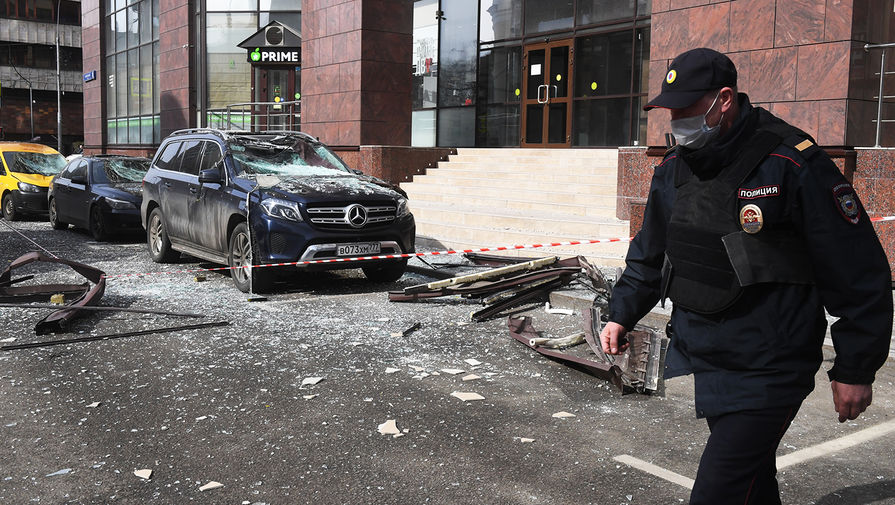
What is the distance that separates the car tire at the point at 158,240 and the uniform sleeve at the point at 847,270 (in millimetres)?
10266

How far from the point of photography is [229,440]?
15.4ft

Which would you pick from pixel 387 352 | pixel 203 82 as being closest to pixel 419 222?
pixel 387 352

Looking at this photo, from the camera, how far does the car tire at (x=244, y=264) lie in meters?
9.32

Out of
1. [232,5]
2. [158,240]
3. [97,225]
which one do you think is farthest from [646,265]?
Answer: [232,5]

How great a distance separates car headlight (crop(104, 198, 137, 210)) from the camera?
48.2 ft

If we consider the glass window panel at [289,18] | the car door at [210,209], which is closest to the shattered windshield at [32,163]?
the glass window panel at [289,18]

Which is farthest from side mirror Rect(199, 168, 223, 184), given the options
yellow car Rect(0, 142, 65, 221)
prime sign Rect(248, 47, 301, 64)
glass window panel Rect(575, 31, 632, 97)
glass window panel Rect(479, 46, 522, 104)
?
prime sign Rect(248, 47, 301, 64)

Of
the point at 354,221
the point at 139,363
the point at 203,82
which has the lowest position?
the point at 139,363

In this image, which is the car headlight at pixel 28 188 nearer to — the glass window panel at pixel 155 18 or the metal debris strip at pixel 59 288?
the metal debris strip at pixel 59 288

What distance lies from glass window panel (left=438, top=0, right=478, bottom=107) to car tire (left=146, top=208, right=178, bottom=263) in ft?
42.0

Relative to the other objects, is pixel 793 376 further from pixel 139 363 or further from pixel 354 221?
pixel 354 221

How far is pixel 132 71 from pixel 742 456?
35.8 meters

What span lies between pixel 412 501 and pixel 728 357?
176cm

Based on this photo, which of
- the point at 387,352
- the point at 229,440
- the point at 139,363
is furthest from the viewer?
the point at 387,352
